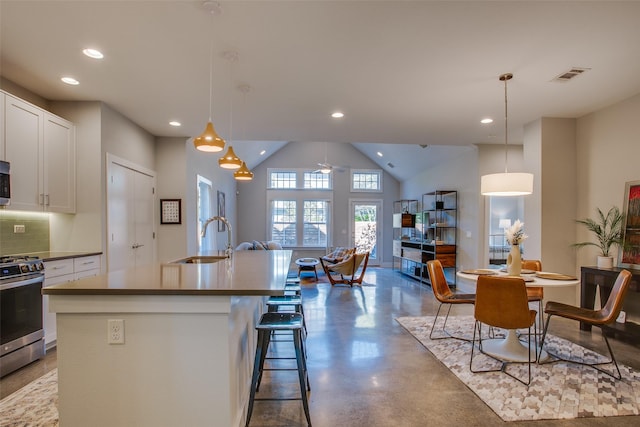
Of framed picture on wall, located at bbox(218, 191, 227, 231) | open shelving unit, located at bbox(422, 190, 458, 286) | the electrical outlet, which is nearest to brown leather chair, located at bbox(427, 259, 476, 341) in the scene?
the electrical outlet

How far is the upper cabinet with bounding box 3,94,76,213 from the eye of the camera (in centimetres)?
304

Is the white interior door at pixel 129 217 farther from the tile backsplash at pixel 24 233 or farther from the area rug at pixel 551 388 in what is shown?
the area rug at pixel 551 388

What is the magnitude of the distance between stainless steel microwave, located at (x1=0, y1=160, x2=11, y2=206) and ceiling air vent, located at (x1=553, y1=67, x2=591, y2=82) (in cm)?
515

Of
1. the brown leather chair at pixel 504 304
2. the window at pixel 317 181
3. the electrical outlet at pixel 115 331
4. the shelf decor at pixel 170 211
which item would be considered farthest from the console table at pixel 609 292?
the window at pixel 317 181

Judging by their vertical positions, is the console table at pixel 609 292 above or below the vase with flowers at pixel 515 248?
below

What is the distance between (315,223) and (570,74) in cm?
748

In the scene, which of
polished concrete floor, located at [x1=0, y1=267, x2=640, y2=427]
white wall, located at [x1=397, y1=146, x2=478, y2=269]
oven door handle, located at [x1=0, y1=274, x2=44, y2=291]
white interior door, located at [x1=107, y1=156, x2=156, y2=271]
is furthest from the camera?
white wall, located at [x1=397, y1=146, x2=478, y2=269]

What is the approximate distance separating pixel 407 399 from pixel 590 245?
353 cm

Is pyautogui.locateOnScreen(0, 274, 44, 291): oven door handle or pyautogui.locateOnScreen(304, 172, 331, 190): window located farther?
pyautogui.locateOnScreen(304, 172, 331, 190): window

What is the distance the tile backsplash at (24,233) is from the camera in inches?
127

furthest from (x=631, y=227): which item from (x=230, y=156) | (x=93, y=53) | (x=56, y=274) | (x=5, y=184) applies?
(x=5, y=184)

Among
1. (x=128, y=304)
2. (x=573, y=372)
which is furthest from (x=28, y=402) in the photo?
(x=573, y=372)

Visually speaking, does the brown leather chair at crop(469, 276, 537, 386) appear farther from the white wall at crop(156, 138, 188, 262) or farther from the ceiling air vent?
the white wall at crop(156, 138, 188, 262)

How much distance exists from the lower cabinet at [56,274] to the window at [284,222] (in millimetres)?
6380
